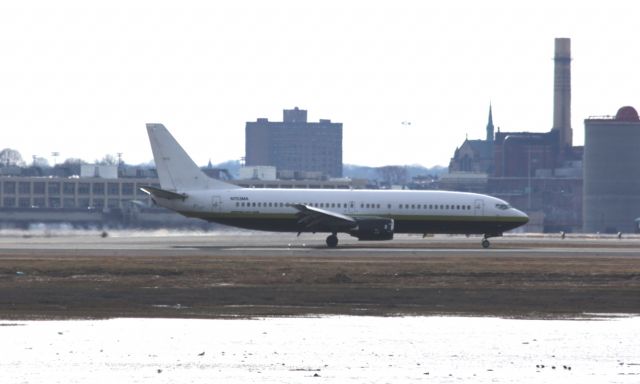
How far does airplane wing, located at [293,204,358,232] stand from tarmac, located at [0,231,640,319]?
1.55m

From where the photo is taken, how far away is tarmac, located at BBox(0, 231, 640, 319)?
158 ft

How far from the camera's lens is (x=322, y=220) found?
283 ft

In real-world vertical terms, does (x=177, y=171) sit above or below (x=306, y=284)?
above

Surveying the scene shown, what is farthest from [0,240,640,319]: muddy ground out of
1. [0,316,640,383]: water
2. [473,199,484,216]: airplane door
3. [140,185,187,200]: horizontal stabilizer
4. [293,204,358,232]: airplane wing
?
[473,199,484,216]: airplane door

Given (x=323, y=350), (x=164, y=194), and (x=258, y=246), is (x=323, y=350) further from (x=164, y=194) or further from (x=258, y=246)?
(x=258, y=246)

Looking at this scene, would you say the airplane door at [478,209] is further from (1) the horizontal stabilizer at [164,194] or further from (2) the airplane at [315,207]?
(1) the horizontal stabilizer at [164,194]

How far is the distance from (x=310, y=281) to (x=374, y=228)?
1137 inches

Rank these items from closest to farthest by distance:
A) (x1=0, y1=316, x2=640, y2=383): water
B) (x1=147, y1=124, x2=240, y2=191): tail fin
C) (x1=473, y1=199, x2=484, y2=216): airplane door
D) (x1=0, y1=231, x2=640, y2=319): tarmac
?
(x1=0, y1=316, x2=640, y2=383): water, (x1=0, y1=231, x2=640, y2=319): tarmac, (x1=147, y1=124, x2=240, y2=191): tail fin, (x1=473, y1=199, x2=484, y2=216): airplane door

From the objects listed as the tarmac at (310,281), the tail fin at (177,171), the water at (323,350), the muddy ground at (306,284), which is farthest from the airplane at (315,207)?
the water at (323,350)

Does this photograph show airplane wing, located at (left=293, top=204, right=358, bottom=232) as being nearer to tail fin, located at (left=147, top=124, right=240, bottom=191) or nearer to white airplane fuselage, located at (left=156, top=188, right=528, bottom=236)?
white airplane fuselage, located at (left=156, top=188, right=528, bottom=236)

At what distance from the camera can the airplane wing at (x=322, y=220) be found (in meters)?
85.4

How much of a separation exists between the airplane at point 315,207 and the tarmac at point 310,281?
1836 mm

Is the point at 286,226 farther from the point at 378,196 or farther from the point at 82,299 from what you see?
the point at 82,299

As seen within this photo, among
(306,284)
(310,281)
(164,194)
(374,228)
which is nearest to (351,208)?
(374,228)
